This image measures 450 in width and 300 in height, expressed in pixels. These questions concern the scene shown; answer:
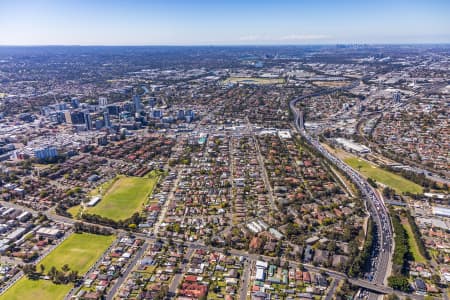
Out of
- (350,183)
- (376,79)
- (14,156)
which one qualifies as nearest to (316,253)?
(350,183)

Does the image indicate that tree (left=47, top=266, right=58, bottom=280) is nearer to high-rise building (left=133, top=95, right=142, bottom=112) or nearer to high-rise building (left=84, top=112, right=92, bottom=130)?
high-rise building (left=84, top=112, right=92, bottom=130)

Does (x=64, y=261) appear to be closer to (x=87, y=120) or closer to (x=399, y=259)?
(x=399, y=259)

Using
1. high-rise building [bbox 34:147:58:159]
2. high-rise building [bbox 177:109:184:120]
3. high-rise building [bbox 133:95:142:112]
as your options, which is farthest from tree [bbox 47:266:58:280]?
high-rise building [bbox 133:95:142:112]

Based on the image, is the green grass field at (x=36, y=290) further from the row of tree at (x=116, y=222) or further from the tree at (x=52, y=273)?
the row of tree at (x=116, y=222)

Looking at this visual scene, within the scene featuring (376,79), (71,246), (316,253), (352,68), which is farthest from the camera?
(352,68)

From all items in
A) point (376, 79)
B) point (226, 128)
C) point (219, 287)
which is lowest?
point (219, 287)

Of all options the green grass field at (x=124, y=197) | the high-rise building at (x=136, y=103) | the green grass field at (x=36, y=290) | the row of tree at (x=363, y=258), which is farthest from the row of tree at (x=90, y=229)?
the high-rise building at (x=136, y=103)

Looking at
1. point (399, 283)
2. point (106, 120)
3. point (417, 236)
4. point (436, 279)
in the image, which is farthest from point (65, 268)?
point (106, 120)

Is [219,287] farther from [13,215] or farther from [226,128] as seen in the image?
[226,128]
